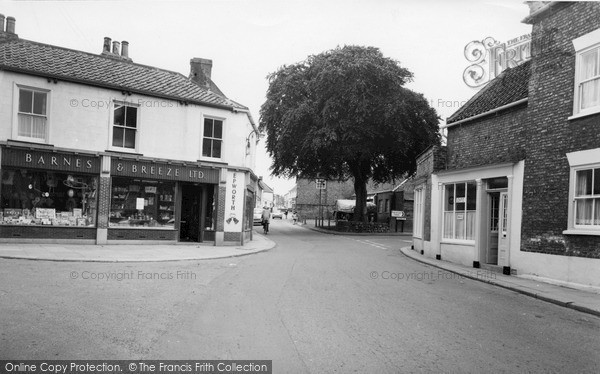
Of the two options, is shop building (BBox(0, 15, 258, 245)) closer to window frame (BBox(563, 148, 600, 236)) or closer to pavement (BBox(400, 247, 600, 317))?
pavement (BBox(400, 247, 600, 317))

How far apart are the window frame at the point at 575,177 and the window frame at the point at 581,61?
997mm

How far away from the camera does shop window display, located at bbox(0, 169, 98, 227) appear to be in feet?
54.0

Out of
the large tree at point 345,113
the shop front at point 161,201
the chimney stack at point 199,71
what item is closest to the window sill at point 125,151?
the shop front at point 161,201

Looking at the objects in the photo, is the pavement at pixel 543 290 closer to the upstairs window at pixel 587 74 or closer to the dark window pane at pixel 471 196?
the dark window pane at pixel 471 196

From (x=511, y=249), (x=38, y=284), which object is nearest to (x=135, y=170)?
(x=38, y=284)

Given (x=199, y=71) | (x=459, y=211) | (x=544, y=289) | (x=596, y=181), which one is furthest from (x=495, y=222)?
(x=199, y=71)

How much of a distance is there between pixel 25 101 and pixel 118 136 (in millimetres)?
3427

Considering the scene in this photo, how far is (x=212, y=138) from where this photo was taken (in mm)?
19984

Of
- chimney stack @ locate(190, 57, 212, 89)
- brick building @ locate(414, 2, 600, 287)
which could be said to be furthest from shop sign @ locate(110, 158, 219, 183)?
chimney stack @ locate(190, 57, 212, 89)

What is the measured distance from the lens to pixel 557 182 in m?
11.8

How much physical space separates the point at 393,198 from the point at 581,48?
33.2 meters

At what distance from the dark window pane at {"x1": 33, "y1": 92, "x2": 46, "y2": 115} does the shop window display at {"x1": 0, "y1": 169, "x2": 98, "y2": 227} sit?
229cm

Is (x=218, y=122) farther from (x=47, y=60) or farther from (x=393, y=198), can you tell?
(x=393, y=198)

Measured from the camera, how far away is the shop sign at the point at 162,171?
17984 millimetres
